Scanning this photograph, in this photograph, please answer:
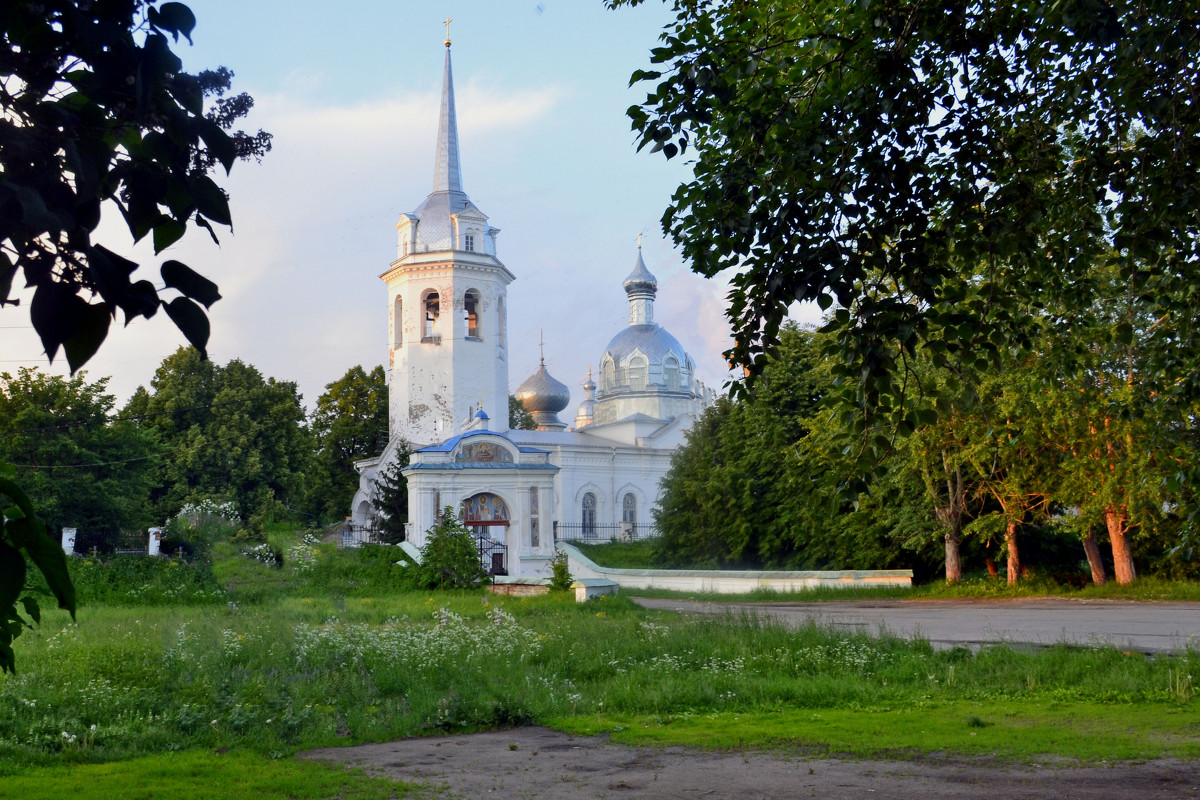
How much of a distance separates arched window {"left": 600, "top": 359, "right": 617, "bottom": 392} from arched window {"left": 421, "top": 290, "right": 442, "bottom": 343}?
17.0 metres

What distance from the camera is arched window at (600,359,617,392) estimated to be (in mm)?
63094

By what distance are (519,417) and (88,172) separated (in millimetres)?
62473

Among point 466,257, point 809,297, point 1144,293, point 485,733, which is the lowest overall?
point 485,733

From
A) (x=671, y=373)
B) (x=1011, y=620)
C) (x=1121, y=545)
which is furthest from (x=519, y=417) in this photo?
(x=1011, y=620)

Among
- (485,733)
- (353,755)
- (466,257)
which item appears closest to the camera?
(353,755)

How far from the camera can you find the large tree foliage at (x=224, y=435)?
43094 mm

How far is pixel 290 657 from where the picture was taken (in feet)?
33.3

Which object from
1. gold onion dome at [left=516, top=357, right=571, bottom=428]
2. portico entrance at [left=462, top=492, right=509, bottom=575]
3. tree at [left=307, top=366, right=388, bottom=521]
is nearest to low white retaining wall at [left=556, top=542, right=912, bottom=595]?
portico entrance at [left=462, top=492, right=509, bottom=575]

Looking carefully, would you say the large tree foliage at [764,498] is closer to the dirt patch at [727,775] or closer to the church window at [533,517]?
the church window at [533,517]

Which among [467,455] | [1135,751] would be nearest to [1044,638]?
[1135,751]

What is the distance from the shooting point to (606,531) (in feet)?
169

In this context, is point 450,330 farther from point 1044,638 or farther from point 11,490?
point 11,490

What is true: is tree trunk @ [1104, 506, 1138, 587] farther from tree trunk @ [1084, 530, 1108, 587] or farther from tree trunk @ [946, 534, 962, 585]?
tree trunk @ [946, 534, 962, 585]

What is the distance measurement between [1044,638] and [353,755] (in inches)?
356
